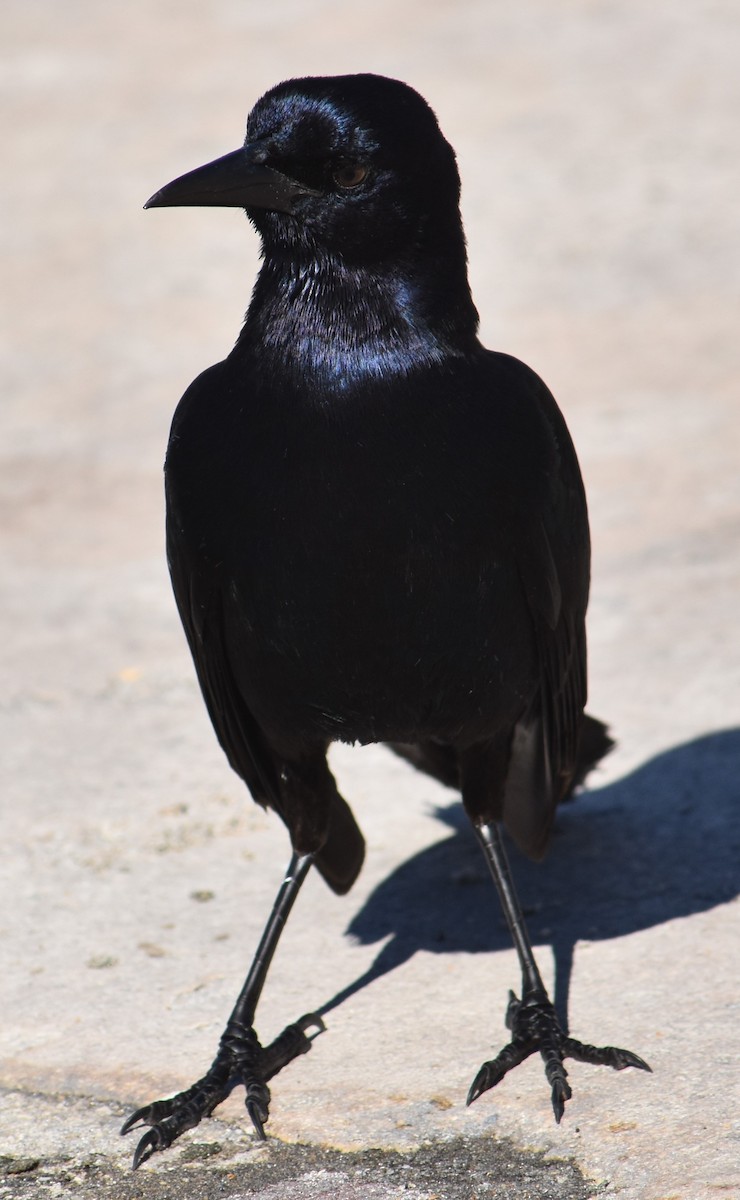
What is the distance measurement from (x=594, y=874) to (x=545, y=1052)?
3.55 feet

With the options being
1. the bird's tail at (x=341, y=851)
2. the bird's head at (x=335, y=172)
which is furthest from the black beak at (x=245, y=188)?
the bird's tail at (x=341, y=851)

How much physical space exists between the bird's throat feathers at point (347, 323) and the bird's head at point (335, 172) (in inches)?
2.0

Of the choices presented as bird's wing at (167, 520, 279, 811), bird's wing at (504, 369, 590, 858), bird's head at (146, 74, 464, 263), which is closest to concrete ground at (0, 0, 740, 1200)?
bird's wing at (504, 369, 590, 858)

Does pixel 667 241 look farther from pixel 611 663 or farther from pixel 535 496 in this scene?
pixel 535 496

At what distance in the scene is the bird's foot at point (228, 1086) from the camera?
3344mm

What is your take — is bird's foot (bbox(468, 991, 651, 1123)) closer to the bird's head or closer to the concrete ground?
the concrete ground

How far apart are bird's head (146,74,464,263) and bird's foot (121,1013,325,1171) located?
186 cm

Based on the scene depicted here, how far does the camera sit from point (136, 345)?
30.7 feet

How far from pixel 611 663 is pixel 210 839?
181 centimetres

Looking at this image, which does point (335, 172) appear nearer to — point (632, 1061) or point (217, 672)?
point (217, 672)

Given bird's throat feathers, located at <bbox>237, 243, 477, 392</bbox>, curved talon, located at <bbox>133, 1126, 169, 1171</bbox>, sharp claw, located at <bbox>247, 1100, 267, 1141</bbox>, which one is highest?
bird's throat feathers, located at <bbox>237, 243, 477, 392</bbox>

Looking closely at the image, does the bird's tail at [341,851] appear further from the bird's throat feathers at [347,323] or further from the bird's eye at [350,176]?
the bird's eye at [350,176]

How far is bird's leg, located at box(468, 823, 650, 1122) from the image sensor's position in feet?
11.3

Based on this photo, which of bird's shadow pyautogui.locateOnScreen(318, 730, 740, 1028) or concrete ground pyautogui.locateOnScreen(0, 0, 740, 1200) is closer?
concrete ground pyautogui.locateOnScreen(0, 0, 740, 1200)
